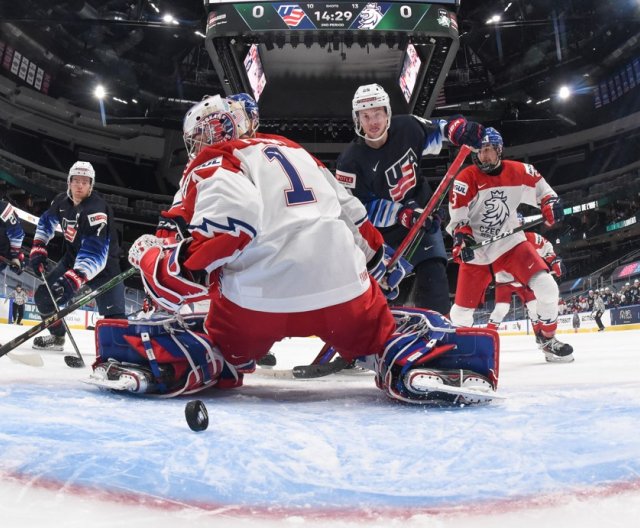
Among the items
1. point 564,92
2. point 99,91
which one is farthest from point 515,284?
point 564,92

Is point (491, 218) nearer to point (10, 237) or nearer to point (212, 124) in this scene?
point (212, 124)

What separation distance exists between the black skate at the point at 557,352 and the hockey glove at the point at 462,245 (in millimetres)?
777

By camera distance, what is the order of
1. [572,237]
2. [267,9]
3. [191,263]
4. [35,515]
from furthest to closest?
1. [572,237]
2. [267,9]
3. [191,263]
4. [35,515]

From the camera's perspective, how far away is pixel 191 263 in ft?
5.00

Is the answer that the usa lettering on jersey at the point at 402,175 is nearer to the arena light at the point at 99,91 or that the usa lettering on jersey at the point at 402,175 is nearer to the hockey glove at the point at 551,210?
the hockey glove at the point at 551,210

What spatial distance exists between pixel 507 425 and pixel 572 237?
23.0 m

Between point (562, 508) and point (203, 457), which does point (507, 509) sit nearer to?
point (562, 508)

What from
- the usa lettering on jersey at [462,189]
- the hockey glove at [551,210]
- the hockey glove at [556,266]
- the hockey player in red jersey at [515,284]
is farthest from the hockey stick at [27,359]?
the hockey glove at [556,266]

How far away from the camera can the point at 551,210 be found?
385 cm

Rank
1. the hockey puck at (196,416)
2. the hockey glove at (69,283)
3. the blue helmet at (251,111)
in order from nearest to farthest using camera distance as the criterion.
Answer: the hockey puck at (196,416) → the blue helmet at (251,111) → the hockey glove at (69,283)

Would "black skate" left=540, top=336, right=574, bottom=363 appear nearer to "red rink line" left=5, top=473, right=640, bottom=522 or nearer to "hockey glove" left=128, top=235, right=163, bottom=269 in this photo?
"hockey glove" left=128, top=235, right=163, bottom=269

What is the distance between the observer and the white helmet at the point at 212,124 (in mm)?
1899

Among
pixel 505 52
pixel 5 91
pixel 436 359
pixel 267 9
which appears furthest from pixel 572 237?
pixel 436 359

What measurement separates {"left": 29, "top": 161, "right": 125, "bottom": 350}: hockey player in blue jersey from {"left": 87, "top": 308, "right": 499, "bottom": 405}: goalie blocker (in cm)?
221
